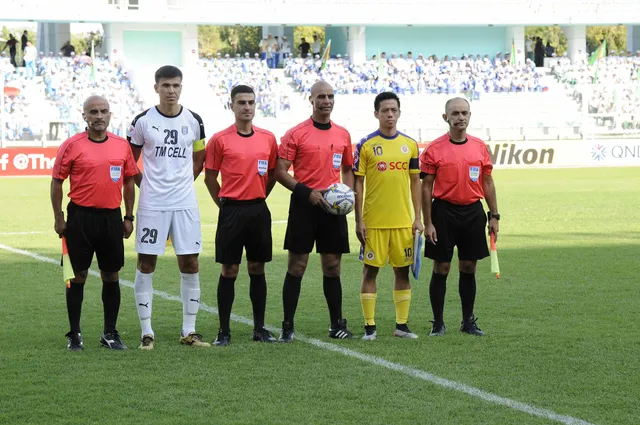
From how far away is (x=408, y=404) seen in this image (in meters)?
6.10

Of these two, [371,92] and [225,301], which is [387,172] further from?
[371,92]

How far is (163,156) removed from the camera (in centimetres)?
772

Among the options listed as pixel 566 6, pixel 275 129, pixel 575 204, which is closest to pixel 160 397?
pixel 575 204

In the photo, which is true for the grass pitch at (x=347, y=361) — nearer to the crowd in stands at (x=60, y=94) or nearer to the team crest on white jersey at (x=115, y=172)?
the team crest on white jersey at (x=115, y=172)

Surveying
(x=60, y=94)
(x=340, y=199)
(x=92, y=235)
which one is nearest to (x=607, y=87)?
(x=60, y=94)

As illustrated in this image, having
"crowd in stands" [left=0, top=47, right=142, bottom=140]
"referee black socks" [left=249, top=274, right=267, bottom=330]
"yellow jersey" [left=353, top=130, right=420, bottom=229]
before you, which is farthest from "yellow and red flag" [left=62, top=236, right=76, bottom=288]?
"crowd in stands" [left=0, top=47, right=142, bottom=140]

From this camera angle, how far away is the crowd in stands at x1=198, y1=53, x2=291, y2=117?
133 feet

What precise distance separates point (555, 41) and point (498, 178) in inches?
1996

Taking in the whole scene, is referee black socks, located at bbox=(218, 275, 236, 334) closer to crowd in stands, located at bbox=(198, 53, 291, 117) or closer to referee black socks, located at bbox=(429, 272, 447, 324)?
referee black socks, located at bbox=(429, 272, 447, 324)

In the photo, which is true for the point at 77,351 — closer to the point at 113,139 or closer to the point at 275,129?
the point at 113,139

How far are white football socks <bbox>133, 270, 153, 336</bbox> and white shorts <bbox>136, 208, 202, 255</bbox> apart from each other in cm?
24

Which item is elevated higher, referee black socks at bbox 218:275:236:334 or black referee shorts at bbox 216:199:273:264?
black referee shorts at bbox 216:199:273:264

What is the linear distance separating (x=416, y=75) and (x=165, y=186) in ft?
126

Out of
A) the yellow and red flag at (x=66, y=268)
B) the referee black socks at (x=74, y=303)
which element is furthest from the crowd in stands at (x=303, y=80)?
the yellow and red flag at (x=66, y=268)
